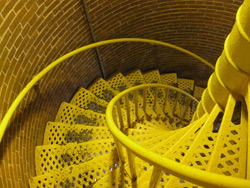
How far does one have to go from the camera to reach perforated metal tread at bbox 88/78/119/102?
136 inches

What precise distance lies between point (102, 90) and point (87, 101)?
0.37 metres

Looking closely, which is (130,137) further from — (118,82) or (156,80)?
(156,80)

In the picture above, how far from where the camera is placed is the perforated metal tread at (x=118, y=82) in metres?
3.64

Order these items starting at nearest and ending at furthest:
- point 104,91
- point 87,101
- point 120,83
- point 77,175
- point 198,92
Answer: point 77,175
point 87,101
point 104,91
point 120,83
point 198,92

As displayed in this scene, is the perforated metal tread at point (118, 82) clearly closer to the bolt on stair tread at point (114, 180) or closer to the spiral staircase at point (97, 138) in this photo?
the spiral staircase at point (97, 138)

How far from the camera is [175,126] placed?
3.78 meters

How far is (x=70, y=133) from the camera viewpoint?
107 inches

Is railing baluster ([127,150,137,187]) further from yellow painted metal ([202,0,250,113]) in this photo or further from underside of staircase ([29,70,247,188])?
yellow painted metal ([202,0,250,113])

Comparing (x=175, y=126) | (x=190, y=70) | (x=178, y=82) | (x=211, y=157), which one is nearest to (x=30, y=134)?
(x=211, y=157)

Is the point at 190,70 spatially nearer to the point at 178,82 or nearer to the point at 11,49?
the point at 178,82

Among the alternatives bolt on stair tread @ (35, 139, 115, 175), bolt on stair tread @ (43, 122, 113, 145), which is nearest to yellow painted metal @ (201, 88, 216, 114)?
bolt on stair tread @ (35, 139, 115, 175)

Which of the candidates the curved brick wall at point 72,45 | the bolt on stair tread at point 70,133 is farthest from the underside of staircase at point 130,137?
the curved brick wall at point 72,45

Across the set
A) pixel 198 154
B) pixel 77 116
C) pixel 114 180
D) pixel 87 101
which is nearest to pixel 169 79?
pixel 87 101

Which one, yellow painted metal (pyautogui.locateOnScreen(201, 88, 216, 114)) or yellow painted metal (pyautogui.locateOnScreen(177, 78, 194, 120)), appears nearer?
yellow painted metal (pyautogui.locateOnScreen(201, 88, 216, 114))
